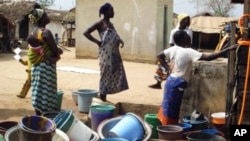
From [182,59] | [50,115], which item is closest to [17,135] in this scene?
[50,115]

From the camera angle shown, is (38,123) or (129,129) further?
(129,129)

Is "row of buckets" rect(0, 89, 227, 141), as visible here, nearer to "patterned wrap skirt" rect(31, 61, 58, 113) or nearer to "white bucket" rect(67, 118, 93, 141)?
"white bucket" rect(67, 118, 93, 141)

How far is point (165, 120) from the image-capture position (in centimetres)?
523

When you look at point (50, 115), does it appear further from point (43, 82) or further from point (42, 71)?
point (42, 71)

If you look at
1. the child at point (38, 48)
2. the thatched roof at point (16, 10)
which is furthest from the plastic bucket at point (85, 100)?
the thatched roof at point (16, 10)

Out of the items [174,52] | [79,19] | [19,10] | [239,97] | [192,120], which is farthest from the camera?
[19,10]

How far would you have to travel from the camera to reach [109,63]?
6.17 metres

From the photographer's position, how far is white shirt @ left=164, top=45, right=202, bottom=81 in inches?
192

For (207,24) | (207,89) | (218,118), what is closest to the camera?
(218,118)

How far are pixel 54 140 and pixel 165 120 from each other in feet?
5.26

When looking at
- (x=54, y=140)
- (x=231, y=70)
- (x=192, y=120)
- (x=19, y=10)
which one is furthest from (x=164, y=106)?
(x=19, y=10)

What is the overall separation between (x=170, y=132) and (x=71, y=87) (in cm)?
490

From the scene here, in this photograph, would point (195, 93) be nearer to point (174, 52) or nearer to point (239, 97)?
point (174, 52)

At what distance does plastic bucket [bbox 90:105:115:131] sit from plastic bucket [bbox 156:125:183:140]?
69 cm
